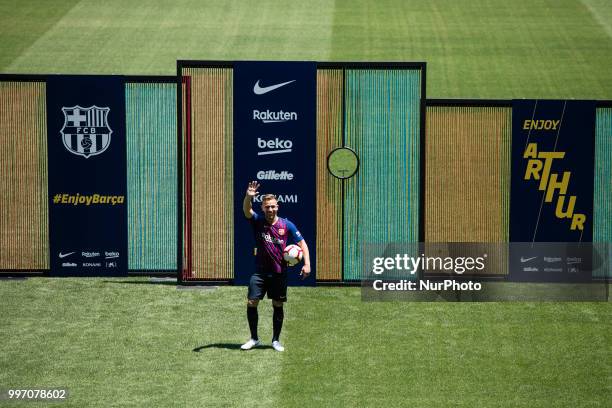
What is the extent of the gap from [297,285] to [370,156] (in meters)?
2.35

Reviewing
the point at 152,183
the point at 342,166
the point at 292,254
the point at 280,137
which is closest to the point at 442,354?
the point at 292,254

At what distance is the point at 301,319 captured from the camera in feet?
54.0

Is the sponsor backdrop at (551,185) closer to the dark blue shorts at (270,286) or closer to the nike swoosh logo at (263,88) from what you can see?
the nike swoosh logo at (263,88)

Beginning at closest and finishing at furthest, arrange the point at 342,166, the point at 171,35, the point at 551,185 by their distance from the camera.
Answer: the point at 342,166, the point at 551,185, the point at 171,35

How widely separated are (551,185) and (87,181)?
7.56 metres

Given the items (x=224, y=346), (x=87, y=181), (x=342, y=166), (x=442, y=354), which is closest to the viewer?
(x=442, y=354)

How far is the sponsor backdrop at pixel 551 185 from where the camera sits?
18656mm

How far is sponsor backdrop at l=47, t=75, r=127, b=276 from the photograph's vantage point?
737 inches

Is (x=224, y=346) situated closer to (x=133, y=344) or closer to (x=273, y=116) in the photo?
(x=133, y=344)

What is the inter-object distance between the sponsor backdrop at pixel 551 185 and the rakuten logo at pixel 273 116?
3.65 metres

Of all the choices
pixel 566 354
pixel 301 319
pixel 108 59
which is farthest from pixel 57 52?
pixel 566 354

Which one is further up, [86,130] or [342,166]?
[86,130]

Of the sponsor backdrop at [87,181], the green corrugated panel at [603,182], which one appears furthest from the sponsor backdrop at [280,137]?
the green corrugated panel at [603,182]

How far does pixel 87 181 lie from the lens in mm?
18859
